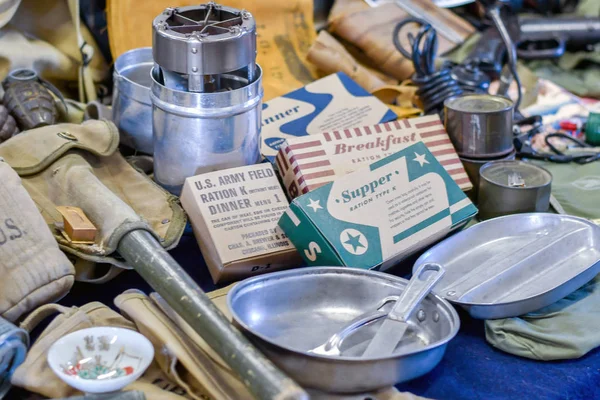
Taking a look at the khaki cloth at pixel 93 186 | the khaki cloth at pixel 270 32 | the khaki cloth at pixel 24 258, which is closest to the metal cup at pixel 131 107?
the khaki cloth at pixel 93 186

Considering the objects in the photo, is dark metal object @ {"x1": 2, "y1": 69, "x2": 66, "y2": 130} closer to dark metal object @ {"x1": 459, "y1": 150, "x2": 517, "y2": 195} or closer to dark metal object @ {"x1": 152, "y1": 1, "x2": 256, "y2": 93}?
dark metal object @ {"x1": 152, "y1": 1, "x2": 256, "y2": 93}

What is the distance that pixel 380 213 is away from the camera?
100cm

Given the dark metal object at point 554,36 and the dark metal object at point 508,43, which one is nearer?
the dark metal object at point 508,43

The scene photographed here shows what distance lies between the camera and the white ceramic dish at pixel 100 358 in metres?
0.71

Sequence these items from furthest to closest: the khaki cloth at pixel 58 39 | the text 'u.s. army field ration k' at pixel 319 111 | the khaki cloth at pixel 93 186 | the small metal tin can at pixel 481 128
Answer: the khaki cloth at pixel 58 39 < the text 'u.s. army field ration k' at pixel 319 111 < the small metal tin can at pixel 481 128 < the khaki cloth at pixel 93 186

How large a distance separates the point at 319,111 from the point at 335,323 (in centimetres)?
55

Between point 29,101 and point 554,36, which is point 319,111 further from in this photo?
point 554,36

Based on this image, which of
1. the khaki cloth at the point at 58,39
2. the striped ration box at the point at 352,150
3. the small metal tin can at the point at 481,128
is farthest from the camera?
the khaki cloth at the point at 58,39

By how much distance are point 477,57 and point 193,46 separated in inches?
33.8

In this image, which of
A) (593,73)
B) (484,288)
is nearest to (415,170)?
(484,288)

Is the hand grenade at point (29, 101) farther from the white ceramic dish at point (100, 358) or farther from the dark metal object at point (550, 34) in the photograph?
the dark metal object at point (550, 34)

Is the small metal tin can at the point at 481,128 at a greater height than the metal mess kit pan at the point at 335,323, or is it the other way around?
the small metal tin can at the point at 481,128

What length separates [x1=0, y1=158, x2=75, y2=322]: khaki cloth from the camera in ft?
2.80

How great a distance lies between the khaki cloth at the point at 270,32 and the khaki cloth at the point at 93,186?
363mm
